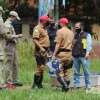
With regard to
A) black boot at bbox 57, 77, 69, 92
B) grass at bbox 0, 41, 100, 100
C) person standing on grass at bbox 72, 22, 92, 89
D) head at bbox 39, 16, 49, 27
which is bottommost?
grass at bbox 0, 41, 100, 100

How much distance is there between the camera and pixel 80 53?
55.7 ft

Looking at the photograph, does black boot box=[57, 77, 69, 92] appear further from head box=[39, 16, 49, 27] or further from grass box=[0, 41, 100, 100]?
head box=[39, 16, 49, 27]

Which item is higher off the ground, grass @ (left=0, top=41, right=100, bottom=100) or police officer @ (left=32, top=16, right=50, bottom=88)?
police officer @ (left=32, top=16, right=50, bottom=88)

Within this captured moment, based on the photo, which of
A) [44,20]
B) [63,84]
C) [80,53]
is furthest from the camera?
[80,53]

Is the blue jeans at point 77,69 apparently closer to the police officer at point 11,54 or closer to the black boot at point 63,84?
the black boot at point 63,84

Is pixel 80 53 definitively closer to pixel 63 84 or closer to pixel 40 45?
pixel 40 45

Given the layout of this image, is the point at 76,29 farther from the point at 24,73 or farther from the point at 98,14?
the point at 98,14

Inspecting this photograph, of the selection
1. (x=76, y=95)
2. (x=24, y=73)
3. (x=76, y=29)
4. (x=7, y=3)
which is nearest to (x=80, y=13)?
(x=7, y=3)

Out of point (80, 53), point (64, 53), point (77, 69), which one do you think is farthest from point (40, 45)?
point (77, 69)

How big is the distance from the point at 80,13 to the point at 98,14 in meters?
0.95

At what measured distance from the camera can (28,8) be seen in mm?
32562

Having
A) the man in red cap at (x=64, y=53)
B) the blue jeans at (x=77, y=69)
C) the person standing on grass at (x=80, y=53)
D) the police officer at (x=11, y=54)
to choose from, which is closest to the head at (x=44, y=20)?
the man in red cap at (x=64, y=53)

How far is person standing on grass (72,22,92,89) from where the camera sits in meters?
16.9


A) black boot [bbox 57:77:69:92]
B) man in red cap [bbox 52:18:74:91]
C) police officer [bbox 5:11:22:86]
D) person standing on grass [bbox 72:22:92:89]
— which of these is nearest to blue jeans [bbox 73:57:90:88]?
person standing on grass [bbox 72:22:92:89]
